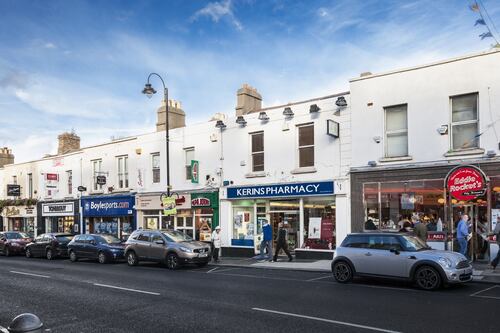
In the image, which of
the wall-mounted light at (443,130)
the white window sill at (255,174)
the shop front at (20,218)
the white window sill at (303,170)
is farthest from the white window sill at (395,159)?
the shop front at (20,218)

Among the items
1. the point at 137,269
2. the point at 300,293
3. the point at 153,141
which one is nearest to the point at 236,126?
the point at 153,141

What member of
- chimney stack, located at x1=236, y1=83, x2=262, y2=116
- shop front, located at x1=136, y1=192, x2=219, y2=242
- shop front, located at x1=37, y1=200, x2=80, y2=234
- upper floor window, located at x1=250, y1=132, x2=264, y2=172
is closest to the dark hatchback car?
shop front, located at x1=136, y1=192, x2=219, y2=242

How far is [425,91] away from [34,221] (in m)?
31.4

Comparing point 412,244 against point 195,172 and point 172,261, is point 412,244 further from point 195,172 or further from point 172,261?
point 195,172

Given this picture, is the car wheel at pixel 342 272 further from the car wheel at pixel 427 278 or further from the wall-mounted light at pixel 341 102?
the wall-mounted light at pixel 341 102

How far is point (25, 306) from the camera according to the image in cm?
1055

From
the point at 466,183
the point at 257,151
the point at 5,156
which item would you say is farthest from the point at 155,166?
the point at 5,156

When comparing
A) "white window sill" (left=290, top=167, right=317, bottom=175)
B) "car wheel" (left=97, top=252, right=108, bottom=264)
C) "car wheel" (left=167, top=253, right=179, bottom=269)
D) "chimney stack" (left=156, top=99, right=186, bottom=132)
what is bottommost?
"car wheel" (left=97, top=252, right=108, bottom=264)

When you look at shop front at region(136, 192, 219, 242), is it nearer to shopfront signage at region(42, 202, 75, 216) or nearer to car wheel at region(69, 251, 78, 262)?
car wheel at region(69, 251, 78, 262)

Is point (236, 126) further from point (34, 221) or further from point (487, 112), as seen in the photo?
point (34, 221)

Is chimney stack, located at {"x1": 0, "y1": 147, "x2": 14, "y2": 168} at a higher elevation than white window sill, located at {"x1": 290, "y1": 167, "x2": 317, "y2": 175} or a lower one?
higher

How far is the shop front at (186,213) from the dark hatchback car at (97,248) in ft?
13.2

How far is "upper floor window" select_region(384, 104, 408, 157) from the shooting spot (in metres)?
18.3

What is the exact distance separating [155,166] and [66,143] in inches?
507
